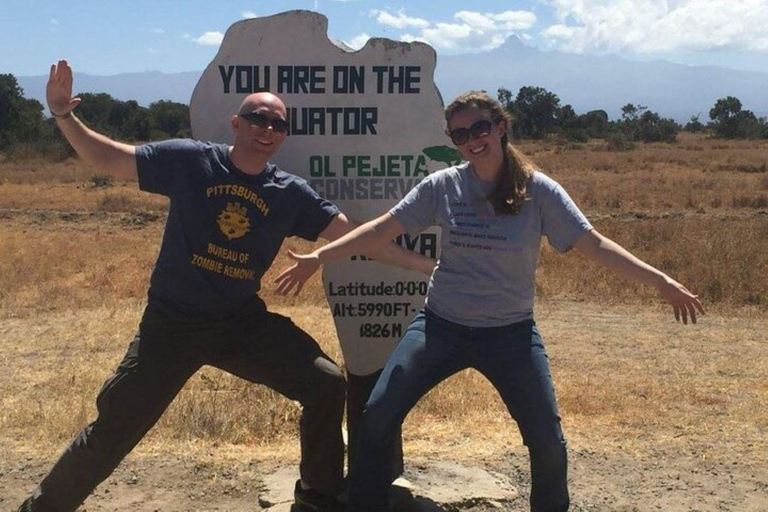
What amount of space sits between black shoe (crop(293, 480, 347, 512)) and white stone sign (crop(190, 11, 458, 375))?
0.66 meters

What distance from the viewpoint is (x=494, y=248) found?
11.0ft

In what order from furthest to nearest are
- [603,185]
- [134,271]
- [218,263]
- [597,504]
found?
[603,185] < [134,271] < [597,504] < [218,263]

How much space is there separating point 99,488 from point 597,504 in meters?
2.41

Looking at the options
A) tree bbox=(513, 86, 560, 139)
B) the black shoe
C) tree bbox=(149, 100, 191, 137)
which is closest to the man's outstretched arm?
the black shoe

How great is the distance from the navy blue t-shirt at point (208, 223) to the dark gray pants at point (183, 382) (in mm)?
110

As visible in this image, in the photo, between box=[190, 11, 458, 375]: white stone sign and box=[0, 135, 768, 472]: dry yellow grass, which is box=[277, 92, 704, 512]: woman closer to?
box=[190, 11, 458, 375]: white stone sign

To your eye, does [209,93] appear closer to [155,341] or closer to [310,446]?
[155,341]

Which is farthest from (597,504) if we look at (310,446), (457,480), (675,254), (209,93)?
(675,254)

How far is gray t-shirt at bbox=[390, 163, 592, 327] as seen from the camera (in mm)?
3352

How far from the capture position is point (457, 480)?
4.36 meters

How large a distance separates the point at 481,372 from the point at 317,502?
42.1 inches

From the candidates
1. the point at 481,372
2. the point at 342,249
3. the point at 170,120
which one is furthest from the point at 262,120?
the point at 170,120

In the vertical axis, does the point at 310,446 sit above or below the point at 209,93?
below

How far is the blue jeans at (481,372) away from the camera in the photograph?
3.27 meters
